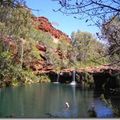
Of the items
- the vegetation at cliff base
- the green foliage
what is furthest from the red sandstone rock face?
the green foliage

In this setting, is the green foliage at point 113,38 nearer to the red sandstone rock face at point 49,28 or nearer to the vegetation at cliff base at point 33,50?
the vegetation at cliff base at point 33,50

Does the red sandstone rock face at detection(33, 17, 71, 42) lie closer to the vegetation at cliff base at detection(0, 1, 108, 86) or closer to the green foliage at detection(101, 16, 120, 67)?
the vegetation at cliff base at detection(0, 1, 108, 86)

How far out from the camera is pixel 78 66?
2.58m

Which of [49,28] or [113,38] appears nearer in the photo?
[113,38]

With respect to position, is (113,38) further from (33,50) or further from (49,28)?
(33,50)

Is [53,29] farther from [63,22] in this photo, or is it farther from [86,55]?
[86,55]

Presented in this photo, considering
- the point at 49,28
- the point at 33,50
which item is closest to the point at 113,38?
the point at 49,28

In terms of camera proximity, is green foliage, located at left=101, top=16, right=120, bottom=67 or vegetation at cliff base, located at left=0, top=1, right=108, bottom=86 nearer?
green foliage, located at left=101, top=16, right=120, bottom=67

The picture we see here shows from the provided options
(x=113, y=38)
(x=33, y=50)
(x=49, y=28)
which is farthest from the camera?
(x=33, y=50)

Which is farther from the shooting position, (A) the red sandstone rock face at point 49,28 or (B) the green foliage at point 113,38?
(A) the red sandstone rock face at point 49,28

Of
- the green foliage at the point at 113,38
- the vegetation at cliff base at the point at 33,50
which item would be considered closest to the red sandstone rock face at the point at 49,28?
the vegetation at cliff base at the point at 33,50

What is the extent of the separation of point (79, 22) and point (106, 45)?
11.5 inches

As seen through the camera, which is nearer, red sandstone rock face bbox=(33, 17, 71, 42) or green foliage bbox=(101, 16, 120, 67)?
green foliage bbox=(101, 16, 120, 67)

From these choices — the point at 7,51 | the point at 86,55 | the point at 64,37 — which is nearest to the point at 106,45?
the point at 86,55
